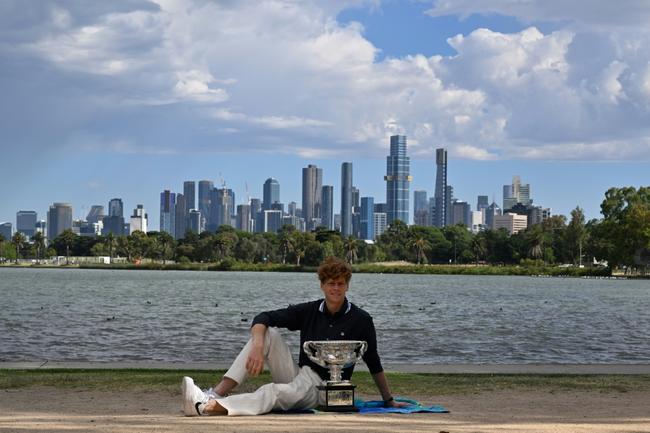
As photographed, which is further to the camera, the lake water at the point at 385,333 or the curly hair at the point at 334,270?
the lake water at the point at 385,333

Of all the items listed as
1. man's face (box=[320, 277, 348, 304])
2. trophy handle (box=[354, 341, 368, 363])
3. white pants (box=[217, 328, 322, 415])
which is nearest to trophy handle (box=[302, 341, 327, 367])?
white pants (box=[217, 328, 322, 415])

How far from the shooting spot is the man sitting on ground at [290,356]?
10305 millimetres

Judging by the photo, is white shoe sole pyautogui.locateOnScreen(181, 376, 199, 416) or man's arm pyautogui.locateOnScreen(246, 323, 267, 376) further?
white shoe sole pyautogui.locateOnScreen(181, 376, 199, 416)

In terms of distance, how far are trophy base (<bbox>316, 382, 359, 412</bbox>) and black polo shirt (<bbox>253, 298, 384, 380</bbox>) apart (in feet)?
1.25

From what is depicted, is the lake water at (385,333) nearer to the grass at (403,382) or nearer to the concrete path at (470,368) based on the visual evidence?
the concrete path at (470,368)

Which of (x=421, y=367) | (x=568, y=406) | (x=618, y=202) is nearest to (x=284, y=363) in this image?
(x=568, y=406)

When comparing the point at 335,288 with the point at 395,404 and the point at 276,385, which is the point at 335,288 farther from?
the point at 395,404

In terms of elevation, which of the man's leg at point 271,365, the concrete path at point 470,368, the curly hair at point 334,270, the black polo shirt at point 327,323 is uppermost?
the curly hair at point 334,270

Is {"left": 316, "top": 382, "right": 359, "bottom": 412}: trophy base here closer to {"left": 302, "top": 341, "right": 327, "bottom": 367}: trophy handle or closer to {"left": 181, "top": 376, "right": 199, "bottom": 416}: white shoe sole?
{"left": 302, "top": 341, "right": 327, "bottom": 367}: trophy handle

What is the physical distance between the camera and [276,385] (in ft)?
35.1

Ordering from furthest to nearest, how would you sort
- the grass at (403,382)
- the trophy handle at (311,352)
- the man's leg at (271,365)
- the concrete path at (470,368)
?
the concrete path at (470,368), the grass at (403,382), the trophy handle at (311,352), the man's leg at (271,365)

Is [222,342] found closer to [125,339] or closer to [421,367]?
[125,339]

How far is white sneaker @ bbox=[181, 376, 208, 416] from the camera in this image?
10273 millimetres

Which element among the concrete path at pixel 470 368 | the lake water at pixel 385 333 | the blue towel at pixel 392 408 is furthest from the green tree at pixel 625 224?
the blue towel at pixel 392 408
